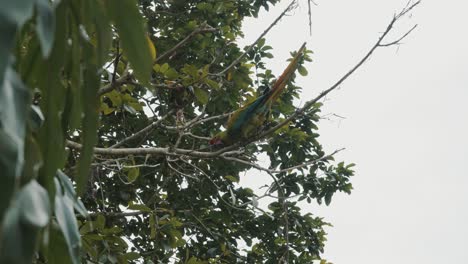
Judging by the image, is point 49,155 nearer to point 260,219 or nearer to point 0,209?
point 0,209

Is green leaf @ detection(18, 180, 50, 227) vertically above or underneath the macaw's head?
underneath

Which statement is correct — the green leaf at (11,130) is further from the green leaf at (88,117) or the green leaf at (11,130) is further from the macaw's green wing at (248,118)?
the macaw's green wing at (248,118)

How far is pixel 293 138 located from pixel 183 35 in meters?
0.92

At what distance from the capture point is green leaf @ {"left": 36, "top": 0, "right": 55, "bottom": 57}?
18.0 inches

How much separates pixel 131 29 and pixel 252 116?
2.66m

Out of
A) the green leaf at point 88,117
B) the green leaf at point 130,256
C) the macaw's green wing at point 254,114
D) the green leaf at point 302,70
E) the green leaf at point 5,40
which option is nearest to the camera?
the green leaf at point 5,40

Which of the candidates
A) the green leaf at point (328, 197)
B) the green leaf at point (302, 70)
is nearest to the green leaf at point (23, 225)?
the green leaf at point (302, 70)

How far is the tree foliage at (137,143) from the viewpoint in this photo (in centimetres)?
48

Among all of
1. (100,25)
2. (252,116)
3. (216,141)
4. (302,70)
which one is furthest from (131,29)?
(302,70)

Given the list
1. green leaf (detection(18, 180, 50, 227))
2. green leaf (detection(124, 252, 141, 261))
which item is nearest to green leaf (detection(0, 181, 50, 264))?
green leaf (detection(18, 180, 50, 227))

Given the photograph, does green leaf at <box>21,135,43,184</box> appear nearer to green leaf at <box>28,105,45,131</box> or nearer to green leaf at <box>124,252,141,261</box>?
green leaf at <box>28,105,45,131</box>

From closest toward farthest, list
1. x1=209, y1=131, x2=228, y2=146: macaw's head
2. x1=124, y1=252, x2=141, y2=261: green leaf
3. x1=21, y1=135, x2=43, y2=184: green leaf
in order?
x1=21, y1=135, x2=43, y2=184: green leaf
x1=124, y1=252, x2=141, y2=261: green leaf
x1=209, y1=131, x2=228, y2=146: macaw's head

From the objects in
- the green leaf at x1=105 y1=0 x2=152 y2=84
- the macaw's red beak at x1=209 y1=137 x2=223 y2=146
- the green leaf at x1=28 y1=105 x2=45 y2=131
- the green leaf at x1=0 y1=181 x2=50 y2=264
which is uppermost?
the macaw's red beak at x1=209 y1=137 x2=223 y2=146

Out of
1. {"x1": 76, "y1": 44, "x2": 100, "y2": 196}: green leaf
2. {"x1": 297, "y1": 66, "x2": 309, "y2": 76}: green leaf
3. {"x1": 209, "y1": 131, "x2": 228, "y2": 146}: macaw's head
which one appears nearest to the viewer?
{"x1": 76, "y1": 44, "x2": 100, "y2": 196}: green leaf
